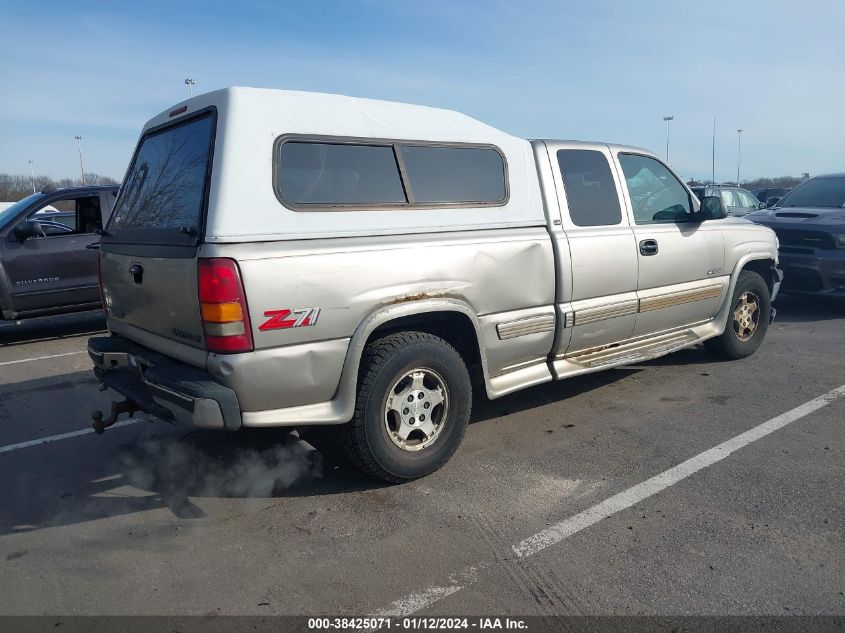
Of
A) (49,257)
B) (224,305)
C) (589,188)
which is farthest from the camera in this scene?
(49,257)

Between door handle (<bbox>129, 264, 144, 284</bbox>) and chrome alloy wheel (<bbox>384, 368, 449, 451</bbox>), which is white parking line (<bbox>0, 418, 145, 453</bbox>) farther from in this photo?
chrome alloy wheel (<bbox>384, 368, 449, 451</bbox>)

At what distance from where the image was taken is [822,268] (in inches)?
330

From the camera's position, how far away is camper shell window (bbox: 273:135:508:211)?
3.46 metres

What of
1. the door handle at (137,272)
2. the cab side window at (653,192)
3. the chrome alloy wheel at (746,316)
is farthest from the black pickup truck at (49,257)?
the chrome alloy wheel at (746,316)

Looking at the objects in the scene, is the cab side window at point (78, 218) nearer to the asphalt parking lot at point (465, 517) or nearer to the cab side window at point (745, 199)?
the asphalt parking lot at point (465, 517)

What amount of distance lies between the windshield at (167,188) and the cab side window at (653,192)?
3286 millimetres

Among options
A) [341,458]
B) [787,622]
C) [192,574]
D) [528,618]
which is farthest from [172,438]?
[787,622]

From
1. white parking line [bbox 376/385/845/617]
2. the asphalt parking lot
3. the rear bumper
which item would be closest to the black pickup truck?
the asphalt parking lot

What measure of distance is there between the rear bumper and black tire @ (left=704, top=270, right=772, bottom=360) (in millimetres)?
4794

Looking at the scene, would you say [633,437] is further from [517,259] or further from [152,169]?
[152,169]

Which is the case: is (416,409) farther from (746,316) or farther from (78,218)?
(78,218)

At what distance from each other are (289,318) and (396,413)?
923 mm

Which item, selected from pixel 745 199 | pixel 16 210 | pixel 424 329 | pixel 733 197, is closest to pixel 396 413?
pixel 424 329

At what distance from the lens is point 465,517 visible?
3459 mm
